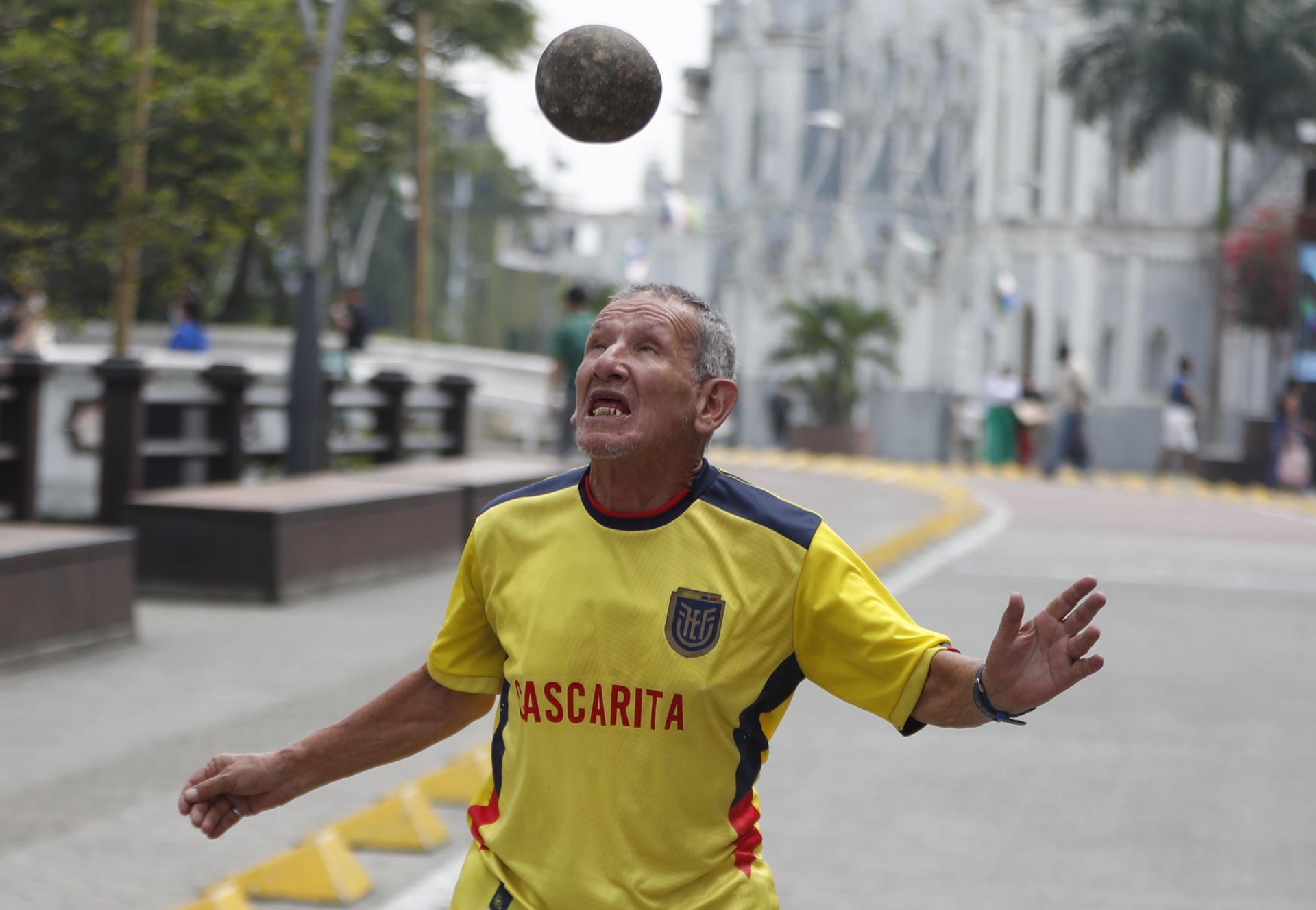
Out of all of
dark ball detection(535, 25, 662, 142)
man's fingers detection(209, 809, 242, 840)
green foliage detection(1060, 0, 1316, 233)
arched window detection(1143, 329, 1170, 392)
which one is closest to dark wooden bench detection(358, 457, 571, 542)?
dark ball detection(535, 25, 662, 142)

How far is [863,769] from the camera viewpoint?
7.86 m

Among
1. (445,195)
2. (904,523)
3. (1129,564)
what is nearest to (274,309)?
(904,523)

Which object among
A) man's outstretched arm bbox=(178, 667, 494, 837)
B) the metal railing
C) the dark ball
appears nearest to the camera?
man's outstretched arm bbox=(178, 667, 494, 837)

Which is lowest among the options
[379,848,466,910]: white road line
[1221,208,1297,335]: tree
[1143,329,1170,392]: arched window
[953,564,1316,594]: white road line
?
[379,848,466,910]: white road line

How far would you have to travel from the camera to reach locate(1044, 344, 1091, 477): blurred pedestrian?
28797 millimetres

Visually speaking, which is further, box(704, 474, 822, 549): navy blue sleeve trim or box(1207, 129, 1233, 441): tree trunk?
box(1207, 129, 1233, 441): tree trunk

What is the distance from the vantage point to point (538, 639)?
114 inches

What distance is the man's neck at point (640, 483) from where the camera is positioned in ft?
9.57

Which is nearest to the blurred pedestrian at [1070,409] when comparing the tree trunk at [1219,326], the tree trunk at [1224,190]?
the tree trunk at [1224,190]

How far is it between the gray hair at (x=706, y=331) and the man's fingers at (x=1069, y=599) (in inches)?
25.1

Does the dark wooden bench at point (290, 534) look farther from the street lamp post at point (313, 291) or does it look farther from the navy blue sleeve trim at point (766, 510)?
the navy blue sleeve trim at point (766, 510)

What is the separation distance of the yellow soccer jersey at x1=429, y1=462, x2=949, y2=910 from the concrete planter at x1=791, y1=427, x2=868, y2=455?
3411 centimetres

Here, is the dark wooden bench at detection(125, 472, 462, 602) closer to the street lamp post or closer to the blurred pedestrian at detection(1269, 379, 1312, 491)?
the street lamp post

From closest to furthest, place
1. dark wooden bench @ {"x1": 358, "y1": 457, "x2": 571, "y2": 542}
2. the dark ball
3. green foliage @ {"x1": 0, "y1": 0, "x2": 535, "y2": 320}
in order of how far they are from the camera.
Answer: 1. the dark ball
2. dark wooden bench @ {"x1": 358, "y1": 457, "x2": 571, "y2": 542}
3. green foliage @ {"x1": 0, "y1": 0, "x2": 535, "y2": 320}
